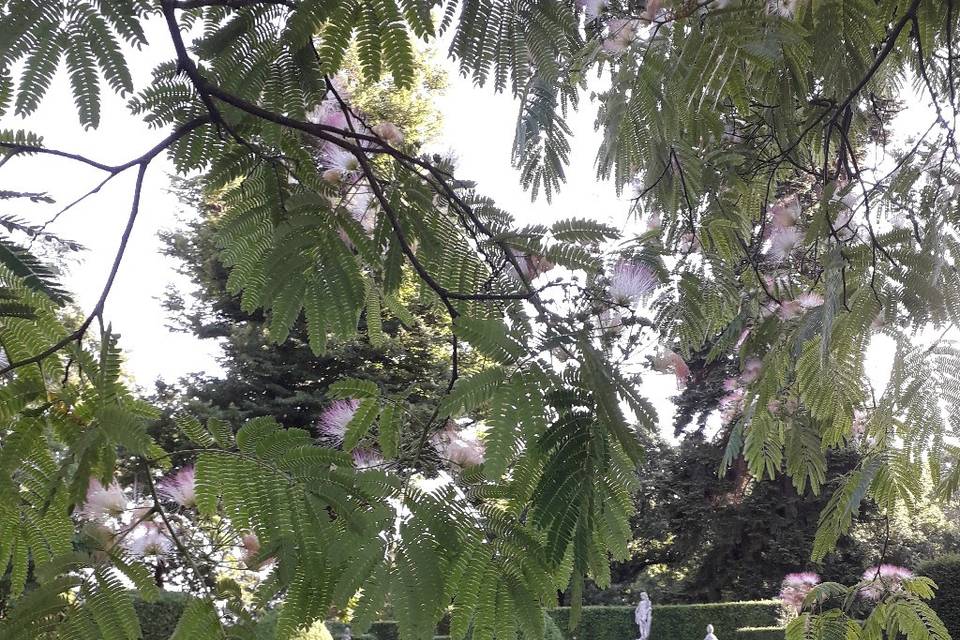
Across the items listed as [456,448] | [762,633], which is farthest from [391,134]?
[762,633]

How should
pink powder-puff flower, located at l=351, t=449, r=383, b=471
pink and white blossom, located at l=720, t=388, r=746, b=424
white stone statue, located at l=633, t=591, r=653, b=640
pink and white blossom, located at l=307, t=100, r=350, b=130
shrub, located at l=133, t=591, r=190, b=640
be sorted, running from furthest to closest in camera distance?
white stone statue, located at l=633, t=591, r=653, b=640, shrub, located at l=133, t=591, r=190, b=640, pink and white blossom, located at l=720, t=388, r=746, b=424, pink and white blossom, located at l=307, t=100, r=350, b=130, pink powder-puff flower, located at l=351, t=449, r=383, b=471

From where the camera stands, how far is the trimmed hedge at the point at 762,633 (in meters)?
12.9

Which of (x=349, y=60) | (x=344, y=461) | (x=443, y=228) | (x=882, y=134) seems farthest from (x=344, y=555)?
(x=349, y=60)

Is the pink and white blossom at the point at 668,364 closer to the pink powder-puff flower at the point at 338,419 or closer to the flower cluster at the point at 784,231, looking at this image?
the pink powder-puff flower at the point at 338,419

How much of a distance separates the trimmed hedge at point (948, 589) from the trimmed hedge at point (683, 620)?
148 inches

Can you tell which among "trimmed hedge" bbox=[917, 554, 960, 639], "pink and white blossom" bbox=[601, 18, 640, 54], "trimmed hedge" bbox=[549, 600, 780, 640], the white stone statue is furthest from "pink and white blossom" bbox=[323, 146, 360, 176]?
"trimmed hedge" bbox=[549, 600, 780, 640]

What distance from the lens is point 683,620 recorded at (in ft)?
47.5

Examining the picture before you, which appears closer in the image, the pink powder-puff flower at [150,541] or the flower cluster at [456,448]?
the flower cluster at [456,448]

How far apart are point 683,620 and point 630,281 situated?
45.7 feet

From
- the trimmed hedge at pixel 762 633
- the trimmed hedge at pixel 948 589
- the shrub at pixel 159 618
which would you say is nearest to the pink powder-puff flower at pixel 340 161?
the shrub at pixel 159 618

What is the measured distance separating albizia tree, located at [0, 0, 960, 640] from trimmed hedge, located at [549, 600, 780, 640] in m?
12.4

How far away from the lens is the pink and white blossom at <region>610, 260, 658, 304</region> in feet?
5.93

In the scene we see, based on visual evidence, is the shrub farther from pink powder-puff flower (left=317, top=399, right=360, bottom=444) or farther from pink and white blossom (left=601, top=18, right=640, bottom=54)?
pink and white blossom (left=601, top=18, right=640, bottom=54)

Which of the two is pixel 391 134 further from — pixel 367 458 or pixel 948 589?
pixel 948 589
